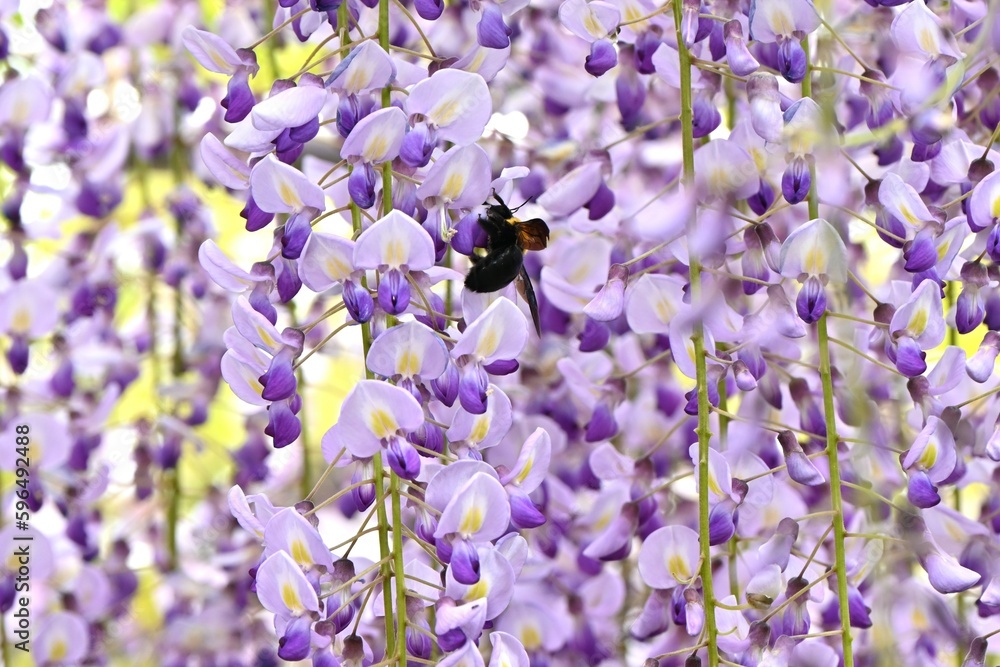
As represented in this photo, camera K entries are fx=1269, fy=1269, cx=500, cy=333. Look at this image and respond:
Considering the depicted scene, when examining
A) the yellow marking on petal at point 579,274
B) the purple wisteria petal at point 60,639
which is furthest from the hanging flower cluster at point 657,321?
the purple wisteria petal at point 60,639

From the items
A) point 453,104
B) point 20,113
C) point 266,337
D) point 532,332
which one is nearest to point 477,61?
point 453,104

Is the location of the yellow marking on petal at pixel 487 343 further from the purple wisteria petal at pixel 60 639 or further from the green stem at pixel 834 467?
the purple wisteria petal at pixel 60 639

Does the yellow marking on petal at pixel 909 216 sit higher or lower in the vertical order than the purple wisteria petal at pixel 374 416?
higher

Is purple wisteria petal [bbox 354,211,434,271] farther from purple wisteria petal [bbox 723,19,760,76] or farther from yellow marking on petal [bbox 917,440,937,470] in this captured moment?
yellow marking on petal [bbox 917,440,937,470]

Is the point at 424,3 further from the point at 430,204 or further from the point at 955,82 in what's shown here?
the point at 955,82

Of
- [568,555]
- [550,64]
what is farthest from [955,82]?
[550,64]

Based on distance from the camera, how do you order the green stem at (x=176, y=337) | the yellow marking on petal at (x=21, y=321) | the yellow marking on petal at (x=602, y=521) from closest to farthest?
the yellow marking on petal at (x=602, y=521) < the yellow marking on petal at (x=21, y=321) < the green stem at (x=176, y=337)
